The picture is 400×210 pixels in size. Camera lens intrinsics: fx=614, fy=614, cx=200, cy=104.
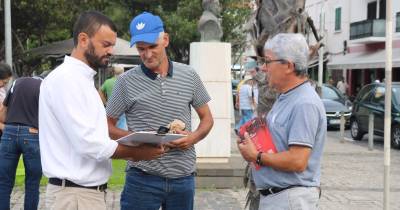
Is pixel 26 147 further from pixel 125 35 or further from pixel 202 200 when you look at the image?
pixel 125 35

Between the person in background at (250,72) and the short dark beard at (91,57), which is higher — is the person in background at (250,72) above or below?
below

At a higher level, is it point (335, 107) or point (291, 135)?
point (291, 135)

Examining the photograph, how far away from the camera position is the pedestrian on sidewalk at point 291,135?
10.6 ft

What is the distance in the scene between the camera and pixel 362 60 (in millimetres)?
34156

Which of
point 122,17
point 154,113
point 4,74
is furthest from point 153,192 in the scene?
point 122,17

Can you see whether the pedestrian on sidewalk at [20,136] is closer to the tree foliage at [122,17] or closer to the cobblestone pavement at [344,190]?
the cobblestone pavement at [344,190]

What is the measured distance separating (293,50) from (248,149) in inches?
23.3

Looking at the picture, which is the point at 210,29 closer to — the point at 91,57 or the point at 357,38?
the point at 91,57

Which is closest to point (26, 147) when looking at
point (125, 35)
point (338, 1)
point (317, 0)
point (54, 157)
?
point (54, 157)

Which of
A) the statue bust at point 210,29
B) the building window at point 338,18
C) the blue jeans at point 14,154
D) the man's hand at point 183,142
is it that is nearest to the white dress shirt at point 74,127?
the man's hand at point 183,142

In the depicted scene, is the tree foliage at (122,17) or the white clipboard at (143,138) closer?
the white clipboard at (143,138)

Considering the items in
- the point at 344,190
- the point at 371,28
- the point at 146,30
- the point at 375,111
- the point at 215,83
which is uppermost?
the point at 371,28

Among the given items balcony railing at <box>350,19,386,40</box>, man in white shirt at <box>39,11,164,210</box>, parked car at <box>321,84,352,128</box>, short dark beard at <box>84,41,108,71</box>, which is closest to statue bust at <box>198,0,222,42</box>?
man in white shirt at <box>39,11,164,210</box>

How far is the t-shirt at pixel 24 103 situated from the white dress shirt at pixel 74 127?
2887 mm
